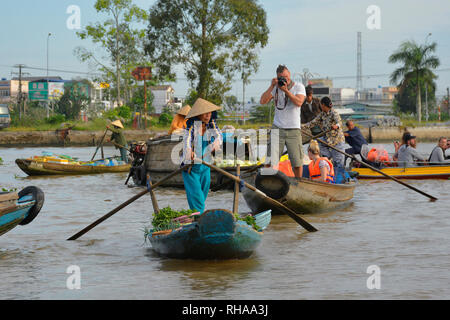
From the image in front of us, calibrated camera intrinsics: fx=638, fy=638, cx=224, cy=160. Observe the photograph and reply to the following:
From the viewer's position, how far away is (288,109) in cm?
987

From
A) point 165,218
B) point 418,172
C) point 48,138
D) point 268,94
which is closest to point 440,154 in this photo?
point 418,172

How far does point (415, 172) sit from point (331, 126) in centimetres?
499

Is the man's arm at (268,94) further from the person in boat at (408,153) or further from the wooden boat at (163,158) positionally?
the person in boat at (408,153)

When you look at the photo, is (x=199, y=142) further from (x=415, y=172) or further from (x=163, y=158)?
(x=415, y=172)

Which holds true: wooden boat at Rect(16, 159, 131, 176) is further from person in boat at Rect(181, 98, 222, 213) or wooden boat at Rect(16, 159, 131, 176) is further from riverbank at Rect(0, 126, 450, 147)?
riverbank at Rect(0, 126, 450, 147)

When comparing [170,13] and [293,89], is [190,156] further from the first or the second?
[170,13]

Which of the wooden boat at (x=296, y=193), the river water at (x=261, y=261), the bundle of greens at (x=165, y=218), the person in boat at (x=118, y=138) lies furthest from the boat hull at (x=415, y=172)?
the bundle of greens at (x=165, y=218)

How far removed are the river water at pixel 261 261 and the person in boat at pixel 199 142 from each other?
2.99 feet

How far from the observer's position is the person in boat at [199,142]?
7531 mm

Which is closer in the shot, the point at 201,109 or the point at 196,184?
the point at 201,109

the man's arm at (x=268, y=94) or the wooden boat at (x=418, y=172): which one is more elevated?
the man's arm at (x=268, y=94)

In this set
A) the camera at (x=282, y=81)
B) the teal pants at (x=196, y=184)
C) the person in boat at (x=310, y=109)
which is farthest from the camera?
the person in boat at (x=310, y=109)

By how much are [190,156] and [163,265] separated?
4.22 feet
